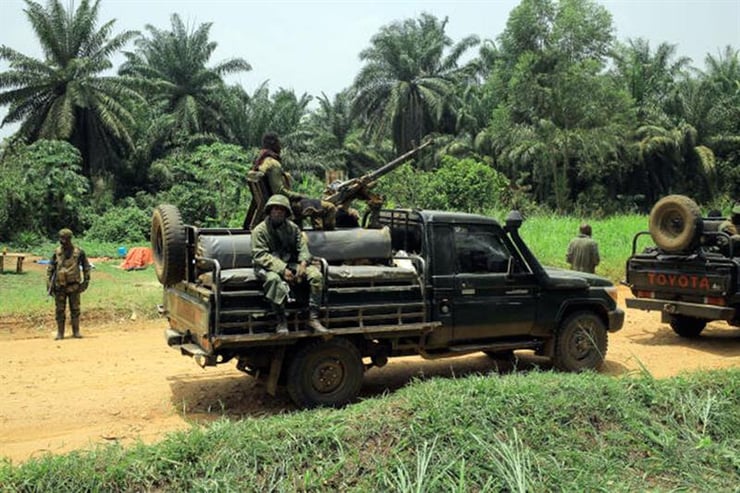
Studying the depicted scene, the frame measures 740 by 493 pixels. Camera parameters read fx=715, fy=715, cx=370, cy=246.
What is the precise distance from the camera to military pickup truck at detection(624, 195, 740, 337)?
31.1ft

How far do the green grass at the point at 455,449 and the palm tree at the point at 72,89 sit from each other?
33.1 m

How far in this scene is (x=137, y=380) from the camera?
26.2 feet

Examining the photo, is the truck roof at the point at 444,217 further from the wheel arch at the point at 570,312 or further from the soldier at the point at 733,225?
the soldier at the point at 733,225

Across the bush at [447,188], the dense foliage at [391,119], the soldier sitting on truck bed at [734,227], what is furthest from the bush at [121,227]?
the soldier sitting on truck bed at [734,227]

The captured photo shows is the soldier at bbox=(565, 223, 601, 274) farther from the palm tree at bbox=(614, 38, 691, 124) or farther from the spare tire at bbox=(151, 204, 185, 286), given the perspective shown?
the palm tree at bbox=(614, 38, 691, 124)

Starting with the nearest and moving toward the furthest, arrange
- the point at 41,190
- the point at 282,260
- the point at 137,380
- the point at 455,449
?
1. the point at 455,449
2. the point at 282,260
3. the point at 137,380
4. the point at 41,190

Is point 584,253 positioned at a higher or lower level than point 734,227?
lower

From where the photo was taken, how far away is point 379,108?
45438mm

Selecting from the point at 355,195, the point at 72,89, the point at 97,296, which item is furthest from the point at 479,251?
the point at 72,89

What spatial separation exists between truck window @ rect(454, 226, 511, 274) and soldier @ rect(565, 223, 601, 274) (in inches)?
199

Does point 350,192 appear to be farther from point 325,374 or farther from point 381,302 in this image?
point 325,374

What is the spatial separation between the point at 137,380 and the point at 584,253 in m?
7.68

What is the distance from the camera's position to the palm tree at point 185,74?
40188 mm

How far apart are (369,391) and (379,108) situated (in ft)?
129
